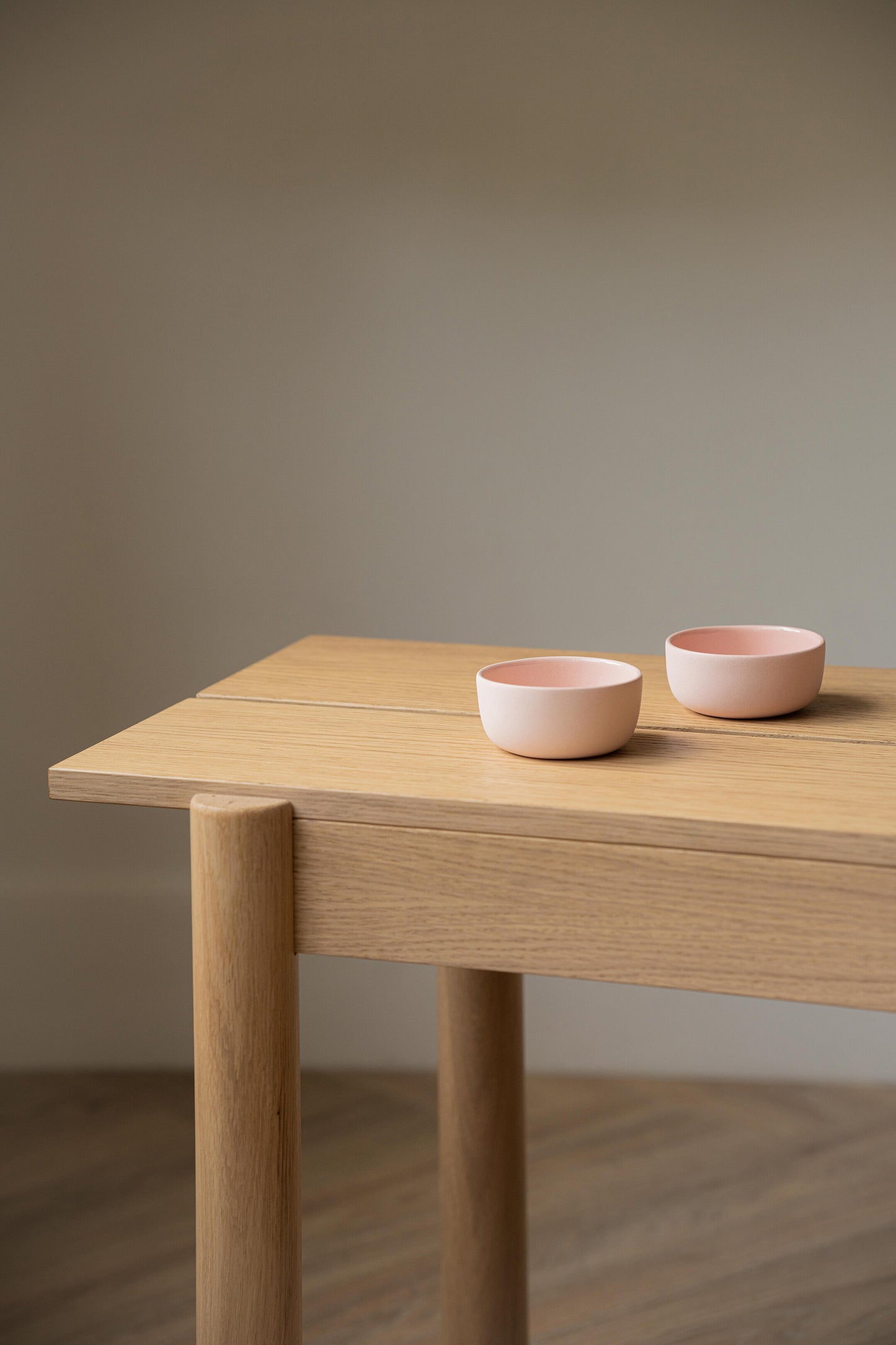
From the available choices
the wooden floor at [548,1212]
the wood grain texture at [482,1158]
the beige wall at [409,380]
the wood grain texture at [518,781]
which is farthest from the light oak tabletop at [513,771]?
the beige wall at [409,380]

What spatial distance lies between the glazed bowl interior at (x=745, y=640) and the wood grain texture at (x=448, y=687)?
5 cm

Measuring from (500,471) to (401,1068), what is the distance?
865 mm

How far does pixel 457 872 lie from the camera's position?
0.74 meters

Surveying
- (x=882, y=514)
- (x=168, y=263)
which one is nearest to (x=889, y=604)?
(x=882, y=514)

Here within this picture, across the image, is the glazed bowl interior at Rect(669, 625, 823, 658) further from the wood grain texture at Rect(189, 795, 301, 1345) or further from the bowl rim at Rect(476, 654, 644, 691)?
the wood grain texture at Rect(189, 795, 301, 1345)

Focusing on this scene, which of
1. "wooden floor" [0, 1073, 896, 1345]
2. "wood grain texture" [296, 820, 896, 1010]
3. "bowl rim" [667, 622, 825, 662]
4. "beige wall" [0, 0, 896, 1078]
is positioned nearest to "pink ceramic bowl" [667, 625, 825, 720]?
"bowl rim" [667, 622, 825, 662]

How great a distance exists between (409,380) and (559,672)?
3.34 ft

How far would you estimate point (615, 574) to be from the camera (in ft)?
6.01

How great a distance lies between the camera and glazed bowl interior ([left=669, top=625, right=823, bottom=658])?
3.22 ft

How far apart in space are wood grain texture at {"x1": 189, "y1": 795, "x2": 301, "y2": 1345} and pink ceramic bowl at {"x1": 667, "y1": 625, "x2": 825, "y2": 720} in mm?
304

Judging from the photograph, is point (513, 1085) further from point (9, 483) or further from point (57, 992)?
point (9, 483)

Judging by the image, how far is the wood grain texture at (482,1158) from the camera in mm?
1102

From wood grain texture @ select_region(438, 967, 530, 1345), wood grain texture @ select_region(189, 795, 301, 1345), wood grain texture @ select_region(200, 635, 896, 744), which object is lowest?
wood grain texture @ select_region(438, 967, 530, 1345)

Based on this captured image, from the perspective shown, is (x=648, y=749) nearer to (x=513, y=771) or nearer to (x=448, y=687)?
(x=513, y=771)
